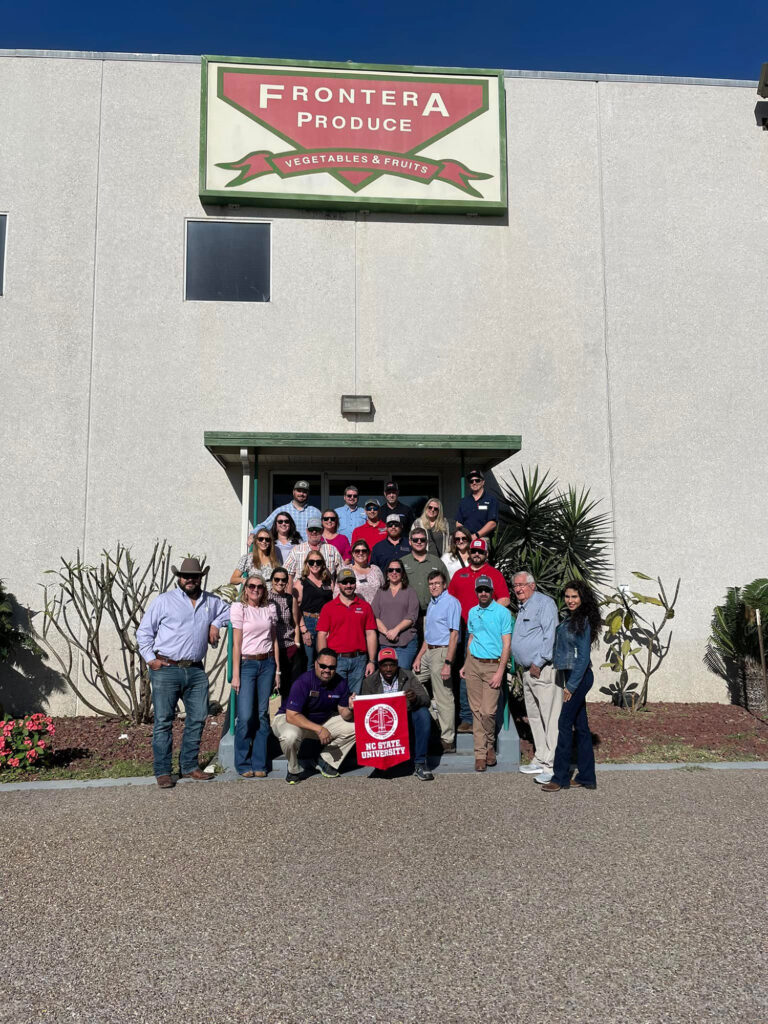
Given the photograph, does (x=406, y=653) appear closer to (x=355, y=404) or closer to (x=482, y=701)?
(x=482, y=701)

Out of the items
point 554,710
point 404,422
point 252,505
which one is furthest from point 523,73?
point 554,710

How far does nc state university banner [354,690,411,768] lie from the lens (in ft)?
21.1

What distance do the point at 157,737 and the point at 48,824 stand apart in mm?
1161

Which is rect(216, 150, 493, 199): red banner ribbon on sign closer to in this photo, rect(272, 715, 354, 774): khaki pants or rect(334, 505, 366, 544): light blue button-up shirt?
rect(334, 505, 366, 544): light blue button-up shirt

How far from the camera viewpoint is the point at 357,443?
8945 millimetres

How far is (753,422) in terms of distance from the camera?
10820 mm

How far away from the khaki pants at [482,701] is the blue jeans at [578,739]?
2.18 feet

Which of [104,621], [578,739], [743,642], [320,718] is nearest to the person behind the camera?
[578,739]

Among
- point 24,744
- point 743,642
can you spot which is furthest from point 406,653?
point 743,642

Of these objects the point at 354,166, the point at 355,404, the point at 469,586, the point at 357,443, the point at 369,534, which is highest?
the point at 354,166

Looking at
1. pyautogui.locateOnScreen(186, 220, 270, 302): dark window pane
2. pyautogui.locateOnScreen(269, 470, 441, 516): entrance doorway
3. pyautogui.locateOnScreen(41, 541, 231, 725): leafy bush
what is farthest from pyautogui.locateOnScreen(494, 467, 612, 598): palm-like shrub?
pyautogui.locateOnScreen(186, 220, 270, 302): dark window pane

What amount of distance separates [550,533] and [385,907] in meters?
6.15

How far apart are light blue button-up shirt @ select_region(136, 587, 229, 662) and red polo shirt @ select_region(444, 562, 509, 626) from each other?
7.79ft

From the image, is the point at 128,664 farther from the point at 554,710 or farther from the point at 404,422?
the point at 554,710
